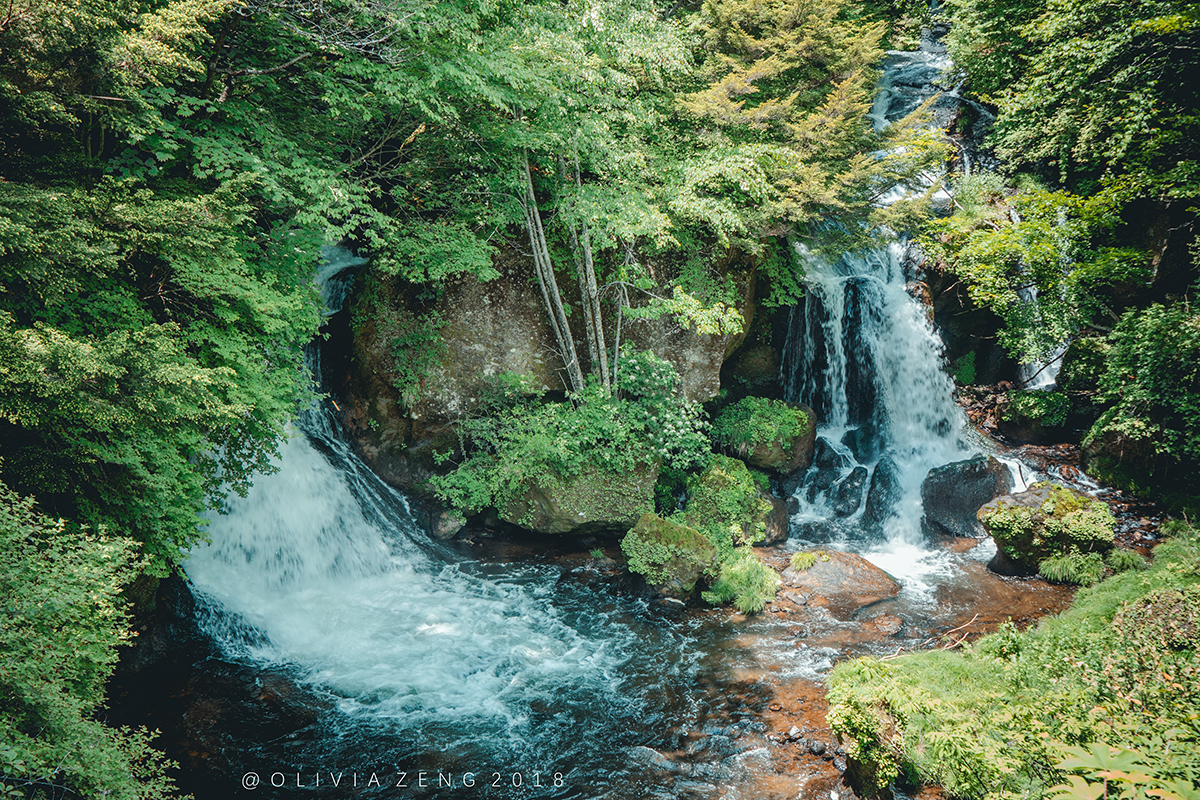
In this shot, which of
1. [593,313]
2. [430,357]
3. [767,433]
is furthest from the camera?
[767,433]

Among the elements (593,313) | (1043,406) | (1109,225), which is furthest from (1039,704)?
(1109,225)

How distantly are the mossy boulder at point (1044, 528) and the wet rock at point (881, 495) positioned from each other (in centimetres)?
196

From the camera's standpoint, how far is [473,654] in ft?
24.4

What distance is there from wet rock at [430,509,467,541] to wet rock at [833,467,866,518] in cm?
780

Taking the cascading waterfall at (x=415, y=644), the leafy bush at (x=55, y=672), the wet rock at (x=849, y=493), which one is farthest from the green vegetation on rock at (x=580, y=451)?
the leafy bush at (x=55, y=672)

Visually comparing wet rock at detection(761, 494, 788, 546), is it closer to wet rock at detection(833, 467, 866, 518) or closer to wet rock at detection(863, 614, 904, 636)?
wet rock at detection(833, 467, 866, 518)

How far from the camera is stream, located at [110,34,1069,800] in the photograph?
558 cm

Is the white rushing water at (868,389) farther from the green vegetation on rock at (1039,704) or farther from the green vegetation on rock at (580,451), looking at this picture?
the green vegetation on rock at (1039,704)

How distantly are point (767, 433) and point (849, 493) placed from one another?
2.26 meters

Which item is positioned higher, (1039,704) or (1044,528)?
(1039,704)

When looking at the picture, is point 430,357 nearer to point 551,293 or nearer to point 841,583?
point 551,293

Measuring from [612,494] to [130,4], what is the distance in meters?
8.36

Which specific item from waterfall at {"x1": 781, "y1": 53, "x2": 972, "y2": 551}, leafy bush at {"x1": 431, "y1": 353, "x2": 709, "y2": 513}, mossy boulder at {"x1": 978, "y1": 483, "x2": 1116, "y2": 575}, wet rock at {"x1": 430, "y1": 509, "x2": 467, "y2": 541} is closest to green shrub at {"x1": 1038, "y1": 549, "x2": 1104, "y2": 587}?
mossy boulder at {"x1": 978, "y1": 483, "x2": 1116, "y2": 575}

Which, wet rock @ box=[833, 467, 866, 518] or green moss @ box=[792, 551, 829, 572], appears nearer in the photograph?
green moss @ box=[792, 551, 829, 572]
